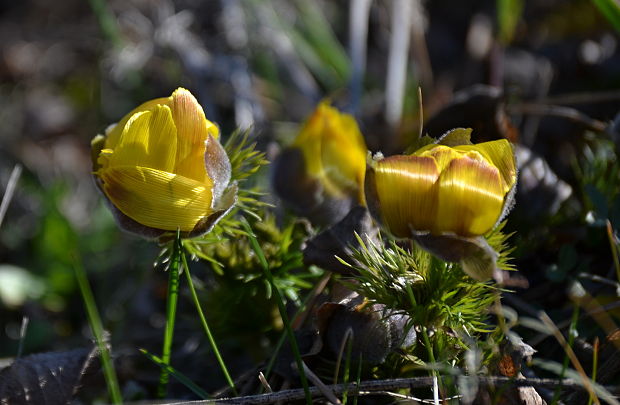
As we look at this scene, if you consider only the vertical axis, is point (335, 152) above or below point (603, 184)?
above

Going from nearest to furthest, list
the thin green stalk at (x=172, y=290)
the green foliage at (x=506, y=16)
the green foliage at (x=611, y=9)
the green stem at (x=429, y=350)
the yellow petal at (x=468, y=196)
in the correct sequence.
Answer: the yellow petal at (x=468, y=196), the green stem at (x=429, y=350), the thin green stalk at (x=172, y=290), the green foliage at (x=611, y=9), the green foliage at (x=506, y=16)

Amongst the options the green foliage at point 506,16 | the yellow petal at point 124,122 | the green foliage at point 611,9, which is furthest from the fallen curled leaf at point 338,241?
the green foliage at point 506,16

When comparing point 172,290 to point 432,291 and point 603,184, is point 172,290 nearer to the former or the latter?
point 432,291

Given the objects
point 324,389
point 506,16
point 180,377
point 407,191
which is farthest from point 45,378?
point 506,16

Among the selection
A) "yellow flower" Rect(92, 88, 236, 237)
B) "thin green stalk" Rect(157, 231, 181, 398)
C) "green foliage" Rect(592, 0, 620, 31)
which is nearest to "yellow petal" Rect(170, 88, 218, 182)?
"yellow flower" Rect(92, 88, 236, 237)

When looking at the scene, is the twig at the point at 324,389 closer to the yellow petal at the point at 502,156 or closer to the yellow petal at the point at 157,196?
the yellow petal at the point at 157,196

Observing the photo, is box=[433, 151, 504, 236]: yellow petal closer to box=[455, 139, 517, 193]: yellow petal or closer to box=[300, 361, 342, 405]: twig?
box=[455, 139, 517, 193]: yellow petal

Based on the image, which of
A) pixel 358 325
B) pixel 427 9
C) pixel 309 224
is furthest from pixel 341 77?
pixel 358 325
